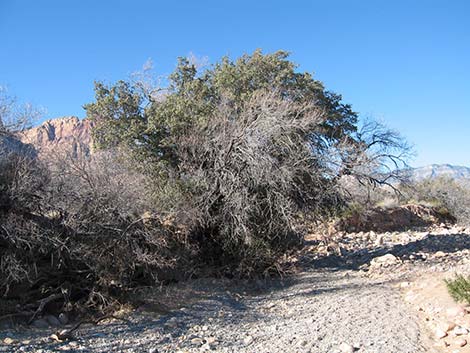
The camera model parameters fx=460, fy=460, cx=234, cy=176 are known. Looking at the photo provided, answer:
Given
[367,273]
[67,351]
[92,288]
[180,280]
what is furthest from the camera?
[367,273]

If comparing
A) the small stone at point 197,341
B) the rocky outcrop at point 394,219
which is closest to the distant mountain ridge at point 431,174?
the rocky outcrop at point 394,219

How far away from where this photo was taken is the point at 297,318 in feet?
26.9

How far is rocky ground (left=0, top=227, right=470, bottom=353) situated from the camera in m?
6.72

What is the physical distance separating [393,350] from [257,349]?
A: 192cm

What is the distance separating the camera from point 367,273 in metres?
11.8

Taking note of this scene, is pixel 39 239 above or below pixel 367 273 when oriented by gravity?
above

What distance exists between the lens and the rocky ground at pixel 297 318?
22.0 ft

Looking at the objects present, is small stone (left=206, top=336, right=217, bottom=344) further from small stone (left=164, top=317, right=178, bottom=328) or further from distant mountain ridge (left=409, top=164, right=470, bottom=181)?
distant mountain ridge (left=409, top=164, right=470, bottom=181)

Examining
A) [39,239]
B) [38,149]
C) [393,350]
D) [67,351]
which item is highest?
[38,149]

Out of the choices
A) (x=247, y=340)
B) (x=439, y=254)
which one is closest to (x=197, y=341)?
(x=247, y=340)

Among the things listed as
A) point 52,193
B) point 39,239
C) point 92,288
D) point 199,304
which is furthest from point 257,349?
point 52,193

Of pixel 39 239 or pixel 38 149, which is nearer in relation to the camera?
pixel 39 239

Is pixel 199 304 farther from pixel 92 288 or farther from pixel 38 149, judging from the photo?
pixel 38 149

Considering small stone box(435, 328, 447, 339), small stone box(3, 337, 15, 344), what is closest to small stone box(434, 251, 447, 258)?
small stone box(435, 328, 447, 339)
